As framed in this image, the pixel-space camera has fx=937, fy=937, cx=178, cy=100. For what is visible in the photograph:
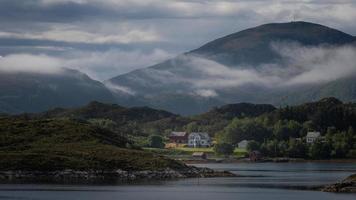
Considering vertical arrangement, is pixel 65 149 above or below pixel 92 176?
above

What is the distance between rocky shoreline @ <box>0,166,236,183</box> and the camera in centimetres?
13250

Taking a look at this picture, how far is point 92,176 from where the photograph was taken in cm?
13812

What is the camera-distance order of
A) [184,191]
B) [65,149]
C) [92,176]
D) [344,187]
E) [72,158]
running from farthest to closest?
[65,149]
[72,158]
[92,176]
[344,187]
[184,191]

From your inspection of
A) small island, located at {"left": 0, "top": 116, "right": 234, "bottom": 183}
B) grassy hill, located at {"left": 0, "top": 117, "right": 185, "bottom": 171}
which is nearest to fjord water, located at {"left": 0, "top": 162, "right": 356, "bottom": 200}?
small island, located at {"left": 0, "top": 116, "right": 234, "bottom": 183}

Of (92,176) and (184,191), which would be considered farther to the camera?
(92,176)

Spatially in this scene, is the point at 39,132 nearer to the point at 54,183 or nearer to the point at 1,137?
the point at 1,137

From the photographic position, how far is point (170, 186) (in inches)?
Answer: 4761

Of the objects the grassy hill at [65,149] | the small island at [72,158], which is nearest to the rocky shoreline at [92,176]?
the small island at [72,158]

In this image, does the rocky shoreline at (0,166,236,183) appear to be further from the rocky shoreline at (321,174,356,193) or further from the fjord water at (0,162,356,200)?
the rocky shoreline at (321,174,356,193)

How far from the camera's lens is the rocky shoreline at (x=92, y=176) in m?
132

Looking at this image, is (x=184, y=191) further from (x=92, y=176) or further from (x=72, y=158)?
(x=72, y=158)

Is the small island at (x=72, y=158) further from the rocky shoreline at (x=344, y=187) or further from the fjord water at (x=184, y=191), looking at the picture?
the rocky shoreline at (x=344, y=187)

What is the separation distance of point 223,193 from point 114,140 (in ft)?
201

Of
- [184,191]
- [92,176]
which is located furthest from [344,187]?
[92,176]
